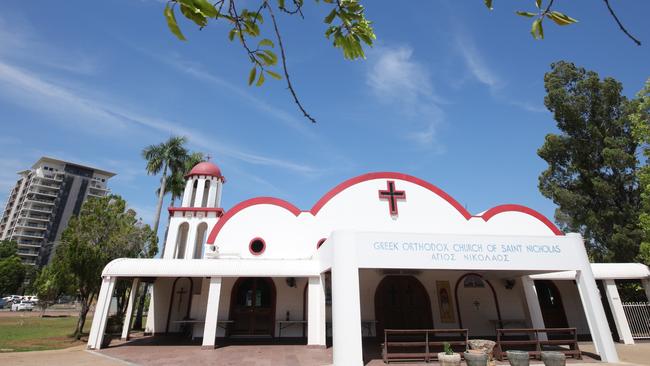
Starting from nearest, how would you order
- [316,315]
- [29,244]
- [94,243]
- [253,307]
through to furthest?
1. [316,315]
2. [253,307]
3. [94,243]
4. [29,244]

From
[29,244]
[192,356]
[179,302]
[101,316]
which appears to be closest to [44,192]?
[29,244]

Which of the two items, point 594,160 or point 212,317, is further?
point 594,160

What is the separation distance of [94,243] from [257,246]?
891cm

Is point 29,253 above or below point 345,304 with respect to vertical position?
above

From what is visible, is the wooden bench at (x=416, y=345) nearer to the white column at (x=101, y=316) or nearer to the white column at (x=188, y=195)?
the white column at (x=101, y=316)

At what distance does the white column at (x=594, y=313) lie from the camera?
395 inches

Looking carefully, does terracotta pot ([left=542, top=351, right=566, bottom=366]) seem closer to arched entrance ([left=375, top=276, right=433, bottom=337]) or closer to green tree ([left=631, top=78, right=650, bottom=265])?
arched entrance ([left=375, top=276, right=433, bottom=337])

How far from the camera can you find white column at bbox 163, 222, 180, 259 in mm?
16844

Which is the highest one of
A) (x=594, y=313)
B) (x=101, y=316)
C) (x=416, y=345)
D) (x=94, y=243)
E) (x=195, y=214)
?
(x=195, y=214)

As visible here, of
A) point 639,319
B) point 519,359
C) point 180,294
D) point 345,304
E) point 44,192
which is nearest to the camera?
point 519,359

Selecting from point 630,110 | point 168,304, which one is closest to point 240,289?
point 168,304

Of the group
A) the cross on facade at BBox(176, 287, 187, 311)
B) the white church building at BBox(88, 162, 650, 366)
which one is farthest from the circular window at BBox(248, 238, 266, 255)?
the cross on facade at BBox(176, 287, 187, 311)

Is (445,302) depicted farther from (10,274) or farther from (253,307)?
(10,274)

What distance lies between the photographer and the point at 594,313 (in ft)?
34.3
